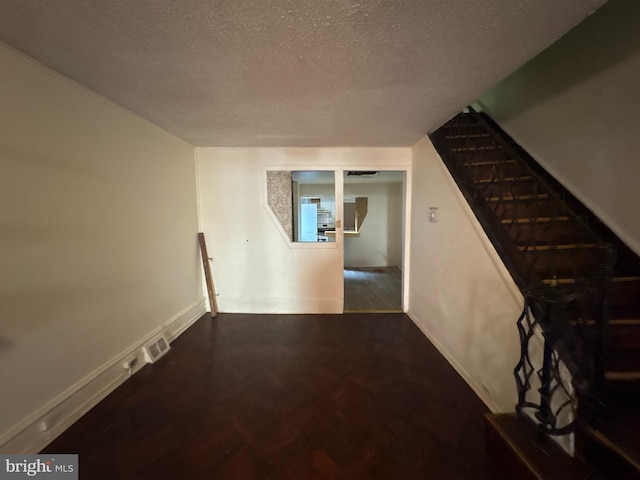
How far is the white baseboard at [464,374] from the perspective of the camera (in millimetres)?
1560

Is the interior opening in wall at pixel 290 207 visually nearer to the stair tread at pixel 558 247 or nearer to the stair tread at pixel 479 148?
the stair tread at pixel 479 148

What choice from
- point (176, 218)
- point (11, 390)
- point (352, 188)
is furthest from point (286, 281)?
point (352, 188)

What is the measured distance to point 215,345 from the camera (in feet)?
7.76

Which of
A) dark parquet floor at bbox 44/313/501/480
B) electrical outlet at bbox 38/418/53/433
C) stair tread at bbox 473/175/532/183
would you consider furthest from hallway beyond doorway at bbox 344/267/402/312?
electrical outlet at bbox 38/418/53/433

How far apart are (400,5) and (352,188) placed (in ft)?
16.6

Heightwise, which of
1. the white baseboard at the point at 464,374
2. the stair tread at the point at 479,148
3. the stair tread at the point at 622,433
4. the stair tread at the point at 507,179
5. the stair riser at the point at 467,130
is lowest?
the white baseboard at the point at 464,374

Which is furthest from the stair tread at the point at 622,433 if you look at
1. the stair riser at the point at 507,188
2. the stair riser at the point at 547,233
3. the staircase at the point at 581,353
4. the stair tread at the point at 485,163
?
the stair tread at the point at 485,163

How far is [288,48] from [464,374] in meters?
2.60

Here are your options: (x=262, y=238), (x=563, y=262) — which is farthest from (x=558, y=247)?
(x=262, y=238)

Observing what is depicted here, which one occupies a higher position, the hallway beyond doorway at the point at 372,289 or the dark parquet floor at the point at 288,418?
the hallway beyond doorway at the point at 372,289

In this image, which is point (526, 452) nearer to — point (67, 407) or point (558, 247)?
point (558, 247)

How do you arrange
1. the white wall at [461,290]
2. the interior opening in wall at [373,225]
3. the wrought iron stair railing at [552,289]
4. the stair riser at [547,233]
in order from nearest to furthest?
the wrought iron stair railing at [552,289], the white wall at [461,290], the stair riser at [547,233], the interior opening in wall at [373,225]

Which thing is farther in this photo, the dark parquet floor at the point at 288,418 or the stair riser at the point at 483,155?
the stair riser at the point at 483,155

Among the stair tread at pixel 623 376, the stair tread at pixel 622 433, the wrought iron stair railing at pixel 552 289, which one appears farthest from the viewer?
the stair tread at pixel 623 376
